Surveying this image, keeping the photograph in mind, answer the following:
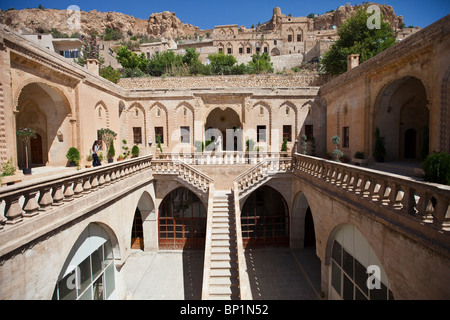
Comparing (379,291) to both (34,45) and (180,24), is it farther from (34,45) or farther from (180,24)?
(180,24)

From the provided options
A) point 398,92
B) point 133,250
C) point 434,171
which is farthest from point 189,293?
point 398,92

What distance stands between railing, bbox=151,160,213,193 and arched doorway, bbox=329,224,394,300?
6.79 meters

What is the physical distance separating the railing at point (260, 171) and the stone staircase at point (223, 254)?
1145mm

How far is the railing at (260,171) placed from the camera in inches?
516

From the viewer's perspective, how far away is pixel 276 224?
622 inches

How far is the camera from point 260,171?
44.0ft

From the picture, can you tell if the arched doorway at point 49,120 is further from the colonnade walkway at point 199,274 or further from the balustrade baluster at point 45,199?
the balustrade baluster at point 45,199

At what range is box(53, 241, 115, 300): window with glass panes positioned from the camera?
734cm

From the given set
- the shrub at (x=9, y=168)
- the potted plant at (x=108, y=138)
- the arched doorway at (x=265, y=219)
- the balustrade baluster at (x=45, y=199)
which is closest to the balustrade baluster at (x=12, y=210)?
the balustrade baluster at (x=45, y=199)

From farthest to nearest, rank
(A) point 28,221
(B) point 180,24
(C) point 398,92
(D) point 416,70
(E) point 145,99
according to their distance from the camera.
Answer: (B) point 180,24
(E) point 145,99
(C) point 398,92
(D) point 416,70
(A) point 28,221

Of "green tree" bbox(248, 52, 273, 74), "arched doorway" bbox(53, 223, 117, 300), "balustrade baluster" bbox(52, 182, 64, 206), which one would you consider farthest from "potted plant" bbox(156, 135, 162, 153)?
"green tree" bbox(248, 52, 273, 74)

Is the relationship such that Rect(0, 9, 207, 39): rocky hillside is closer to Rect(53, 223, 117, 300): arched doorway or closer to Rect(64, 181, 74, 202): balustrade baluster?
Rect(53, 223, 117, 300): arched doorway

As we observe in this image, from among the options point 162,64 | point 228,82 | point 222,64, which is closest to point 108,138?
point 228,82

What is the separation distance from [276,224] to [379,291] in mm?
9260
